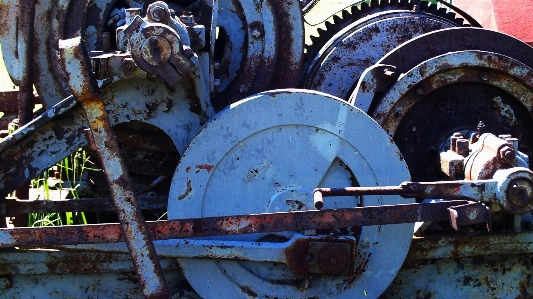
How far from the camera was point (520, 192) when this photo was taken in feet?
9.19

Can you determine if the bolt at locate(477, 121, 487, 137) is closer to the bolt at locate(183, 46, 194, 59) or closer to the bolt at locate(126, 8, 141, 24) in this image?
the bolt at locate(183, 46, 194, 59)

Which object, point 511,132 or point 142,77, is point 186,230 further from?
point 511,132

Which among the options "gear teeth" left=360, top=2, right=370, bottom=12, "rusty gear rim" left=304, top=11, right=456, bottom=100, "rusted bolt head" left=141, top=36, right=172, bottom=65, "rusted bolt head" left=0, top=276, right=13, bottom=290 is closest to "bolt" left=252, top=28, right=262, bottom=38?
"rusty gear rim" left=304, top=11, right=456, bottom=100

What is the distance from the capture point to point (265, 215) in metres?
2.67

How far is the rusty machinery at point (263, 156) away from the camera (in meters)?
2.71

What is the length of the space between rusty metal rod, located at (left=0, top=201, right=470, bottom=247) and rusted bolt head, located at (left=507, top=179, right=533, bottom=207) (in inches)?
11.5

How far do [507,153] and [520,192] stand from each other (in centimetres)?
15

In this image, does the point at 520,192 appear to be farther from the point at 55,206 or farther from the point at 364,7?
the point at 55,206

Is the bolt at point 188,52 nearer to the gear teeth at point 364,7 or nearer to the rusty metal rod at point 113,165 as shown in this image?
the rusty metal rod at point 113,165

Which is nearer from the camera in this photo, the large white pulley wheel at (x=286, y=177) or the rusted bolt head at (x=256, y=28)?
the large white pulley wheel at (x=286, y=177)

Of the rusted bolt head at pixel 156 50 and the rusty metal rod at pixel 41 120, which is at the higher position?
the rusted bolt head at pixel 156 50

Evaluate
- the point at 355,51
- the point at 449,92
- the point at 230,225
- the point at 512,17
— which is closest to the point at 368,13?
the point at 355,51

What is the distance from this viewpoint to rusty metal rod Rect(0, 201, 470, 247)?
8.58 ft

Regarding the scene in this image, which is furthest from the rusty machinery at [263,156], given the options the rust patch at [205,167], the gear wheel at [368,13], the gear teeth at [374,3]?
the gear teeth at [374,3]
